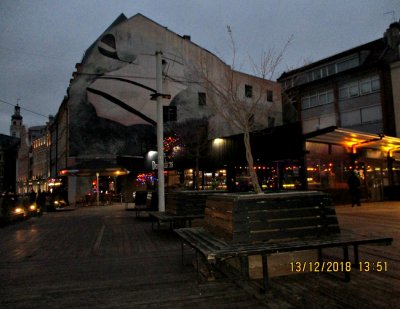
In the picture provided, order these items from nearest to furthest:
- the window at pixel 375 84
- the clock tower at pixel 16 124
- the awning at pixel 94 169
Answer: the awning at pixel 94 169
the window at pixel 375 84
the clock tower at pixel 16 124

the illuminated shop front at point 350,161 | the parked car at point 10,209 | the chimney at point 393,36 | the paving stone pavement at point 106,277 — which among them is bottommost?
the paving stone pavement at point 106,277

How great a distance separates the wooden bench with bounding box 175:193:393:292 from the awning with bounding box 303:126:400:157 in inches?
444

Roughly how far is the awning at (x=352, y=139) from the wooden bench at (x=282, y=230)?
11282 mm

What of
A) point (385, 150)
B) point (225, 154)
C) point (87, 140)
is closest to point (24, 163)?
point (87, 140)

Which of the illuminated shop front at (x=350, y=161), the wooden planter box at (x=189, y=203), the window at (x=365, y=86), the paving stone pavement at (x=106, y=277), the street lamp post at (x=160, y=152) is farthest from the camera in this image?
the window at (x=365, y=86)

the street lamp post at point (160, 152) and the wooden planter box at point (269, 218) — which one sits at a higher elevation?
the street lamp post at point (160, 152)

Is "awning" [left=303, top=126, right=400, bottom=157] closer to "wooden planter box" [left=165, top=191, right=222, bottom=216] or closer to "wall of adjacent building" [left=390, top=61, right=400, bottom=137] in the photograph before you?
"wall of adjacent building" [left=390, top=61, right=400, bottom=137]

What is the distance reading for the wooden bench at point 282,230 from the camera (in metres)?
4.39

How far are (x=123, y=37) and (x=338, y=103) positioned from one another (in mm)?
20358

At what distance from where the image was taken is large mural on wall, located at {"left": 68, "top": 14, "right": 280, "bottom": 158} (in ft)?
103

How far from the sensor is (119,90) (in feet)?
104
